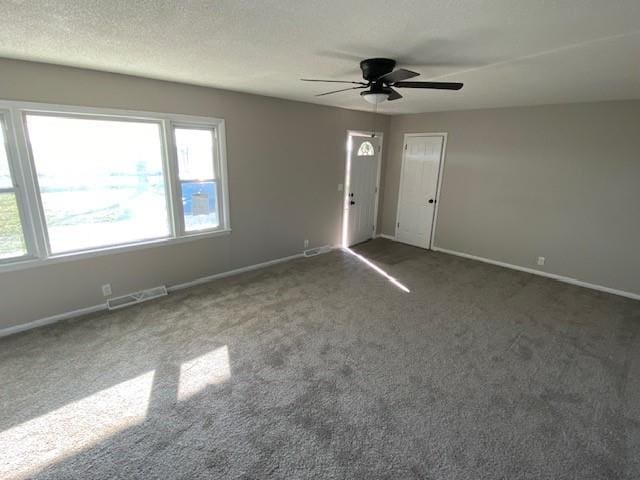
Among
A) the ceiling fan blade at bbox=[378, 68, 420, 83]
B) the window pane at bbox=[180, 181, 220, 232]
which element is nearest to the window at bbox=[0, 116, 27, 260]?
the window pane at bbox=[180, 181, 220, 232]

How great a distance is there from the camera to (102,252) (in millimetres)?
3238

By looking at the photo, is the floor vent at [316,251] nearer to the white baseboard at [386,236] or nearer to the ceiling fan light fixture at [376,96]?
the white baseboard at [386,236]

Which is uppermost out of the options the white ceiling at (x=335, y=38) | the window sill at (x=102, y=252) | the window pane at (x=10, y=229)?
the white ceiling at (x=335, y=38)

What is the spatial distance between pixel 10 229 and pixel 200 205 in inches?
69.0

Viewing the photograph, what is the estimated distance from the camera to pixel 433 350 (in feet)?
9.09

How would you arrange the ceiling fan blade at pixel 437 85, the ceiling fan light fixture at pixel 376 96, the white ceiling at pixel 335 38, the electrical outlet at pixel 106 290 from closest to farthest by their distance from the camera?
the white ceiling at pixel 335 38 → the ceiling fan blade at pixel 437 85 → the ceiling fan light fixture at pixel 376 96 → the electrical outlet at pixel 106 290

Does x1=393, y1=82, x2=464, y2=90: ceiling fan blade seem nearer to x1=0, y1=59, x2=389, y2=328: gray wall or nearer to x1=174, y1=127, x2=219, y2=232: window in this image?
x1=0, y1=59, x2=389, y2=328: gray wall

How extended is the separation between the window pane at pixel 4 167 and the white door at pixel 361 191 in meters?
4.38

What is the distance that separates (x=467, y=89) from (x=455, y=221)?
2537 mm

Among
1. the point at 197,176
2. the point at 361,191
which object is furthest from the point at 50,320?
the point at 361,191

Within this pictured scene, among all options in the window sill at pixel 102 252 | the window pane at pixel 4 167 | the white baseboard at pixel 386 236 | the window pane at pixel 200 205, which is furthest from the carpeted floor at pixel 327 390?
the white baseboard at pixel 386 236

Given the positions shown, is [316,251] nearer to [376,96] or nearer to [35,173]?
[376,96]

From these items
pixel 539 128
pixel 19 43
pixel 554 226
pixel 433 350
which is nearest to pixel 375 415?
pixel 433 350

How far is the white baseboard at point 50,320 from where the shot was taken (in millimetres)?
2845
